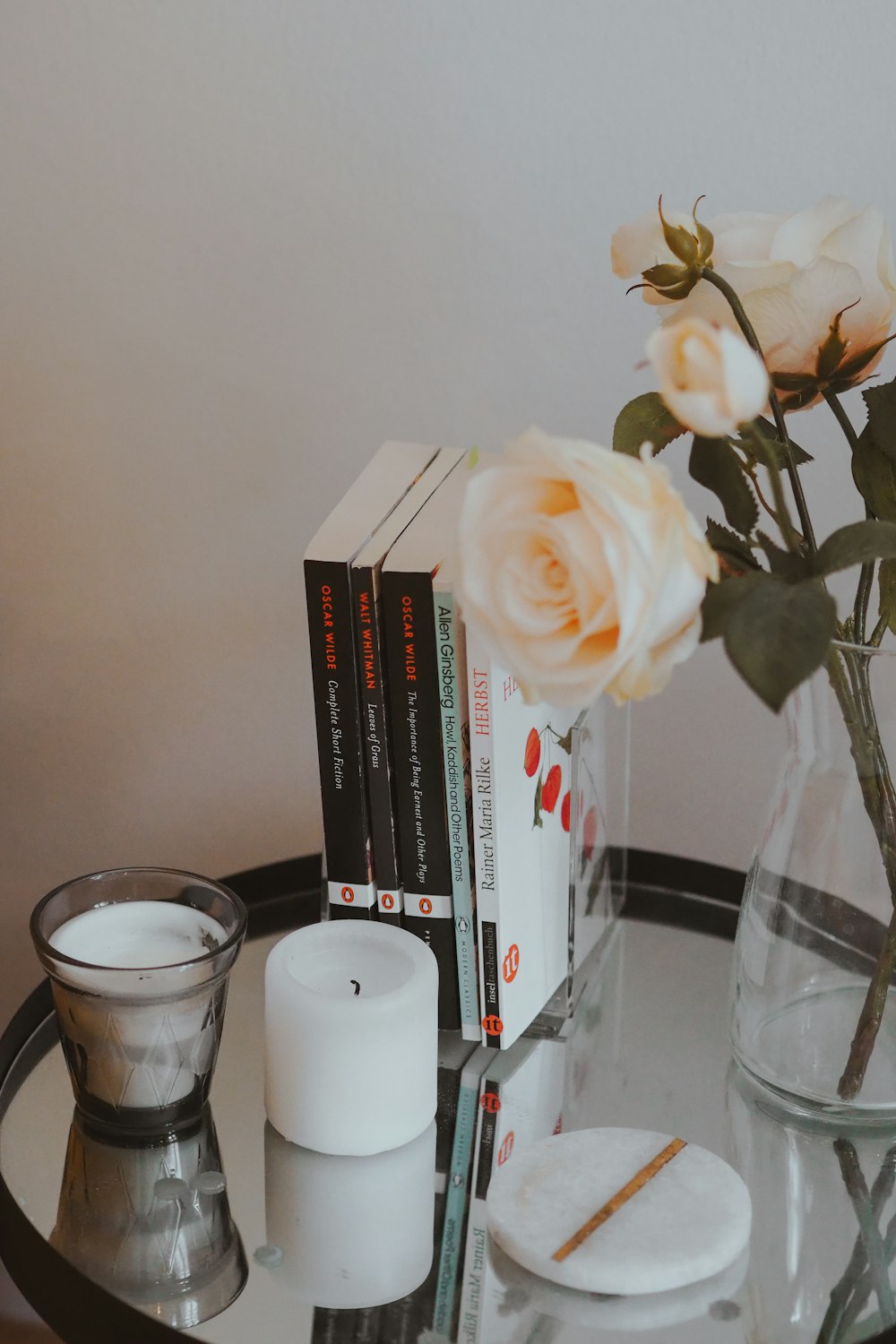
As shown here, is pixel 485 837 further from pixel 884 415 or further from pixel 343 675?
pixel 884 415

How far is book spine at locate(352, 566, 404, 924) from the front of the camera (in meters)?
0.65

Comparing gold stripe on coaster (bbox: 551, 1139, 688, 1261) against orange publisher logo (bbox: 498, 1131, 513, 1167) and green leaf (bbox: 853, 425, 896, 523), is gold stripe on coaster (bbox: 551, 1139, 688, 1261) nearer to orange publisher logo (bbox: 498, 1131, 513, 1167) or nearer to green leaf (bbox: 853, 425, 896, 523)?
orange publisher logo (bbox: 498, 1131, 513, 1167)

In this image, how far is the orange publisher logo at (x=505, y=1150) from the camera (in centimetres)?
63

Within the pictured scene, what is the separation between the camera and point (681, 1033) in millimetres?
741

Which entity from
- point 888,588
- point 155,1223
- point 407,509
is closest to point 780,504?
point 888,588

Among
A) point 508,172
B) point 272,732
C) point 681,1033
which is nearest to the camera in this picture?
point 681,1033

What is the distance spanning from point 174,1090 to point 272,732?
40cm

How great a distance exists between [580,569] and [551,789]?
0.33m

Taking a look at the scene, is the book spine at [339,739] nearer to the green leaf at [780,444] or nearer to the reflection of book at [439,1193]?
the reflection of book at [439,1193]

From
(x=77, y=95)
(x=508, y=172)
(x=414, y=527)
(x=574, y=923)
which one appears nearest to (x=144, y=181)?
(x=77, y=95)

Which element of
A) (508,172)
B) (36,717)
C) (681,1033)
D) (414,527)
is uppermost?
(508,172)

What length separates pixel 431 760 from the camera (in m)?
0.68

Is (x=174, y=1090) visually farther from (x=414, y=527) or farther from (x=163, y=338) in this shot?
(x=163, y=338)

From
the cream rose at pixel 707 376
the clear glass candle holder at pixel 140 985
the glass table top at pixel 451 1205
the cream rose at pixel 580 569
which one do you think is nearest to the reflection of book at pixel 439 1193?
the glass table top at pixel 451 1205
